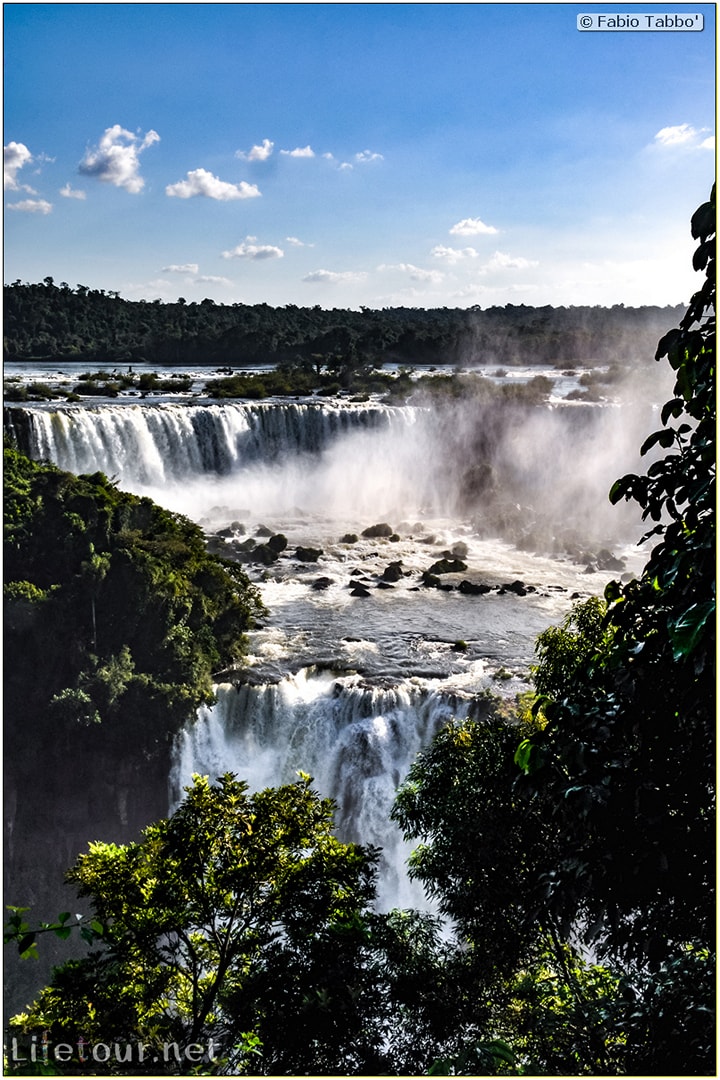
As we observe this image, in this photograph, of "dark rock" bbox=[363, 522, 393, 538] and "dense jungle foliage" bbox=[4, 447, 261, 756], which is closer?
"dense jungle foliage" bbox=[4, 447, 261, 756]

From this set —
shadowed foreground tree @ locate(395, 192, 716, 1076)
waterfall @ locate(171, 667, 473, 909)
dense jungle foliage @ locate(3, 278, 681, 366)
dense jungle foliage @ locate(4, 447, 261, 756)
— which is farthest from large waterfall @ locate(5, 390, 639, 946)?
shadowed foreground tree @ locate(395, 192, 716, 1076)

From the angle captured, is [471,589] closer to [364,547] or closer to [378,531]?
[364,547]

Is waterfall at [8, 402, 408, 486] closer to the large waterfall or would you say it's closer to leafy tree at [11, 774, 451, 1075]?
the large waterfall

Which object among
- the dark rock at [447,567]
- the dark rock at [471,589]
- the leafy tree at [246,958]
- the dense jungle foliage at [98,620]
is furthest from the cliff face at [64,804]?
the leafy tree at [246,958]

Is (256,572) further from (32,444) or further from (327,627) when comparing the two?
(32,444)

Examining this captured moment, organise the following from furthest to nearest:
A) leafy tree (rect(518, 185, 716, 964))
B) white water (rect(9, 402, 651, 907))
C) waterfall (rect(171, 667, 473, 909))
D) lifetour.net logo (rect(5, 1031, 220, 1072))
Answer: white water (rect(9, 402, 651, 907)), waterfall (rect(171, 667, 473, 909)), lifetour.net logo (rect(5, 1031, 220, 1072)), leafy tree (rect(518, 185, 716, 964))

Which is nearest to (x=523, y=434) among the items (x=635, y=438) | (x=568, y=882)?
(x=635, y=438)

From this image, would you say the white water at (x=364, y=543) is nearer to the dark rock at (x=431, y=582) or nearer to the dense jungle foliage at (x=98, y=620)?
the dark rock at (x=431, y=582)
